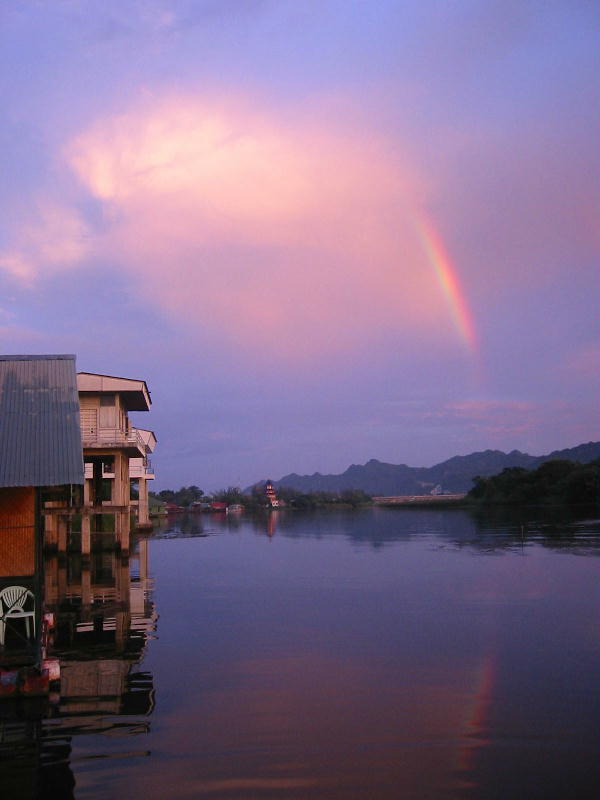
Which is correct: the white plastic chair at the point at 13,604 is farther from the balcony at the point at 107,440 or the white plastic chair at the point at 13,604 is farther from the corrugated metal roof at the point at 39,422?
the balcony at the point at 107,440

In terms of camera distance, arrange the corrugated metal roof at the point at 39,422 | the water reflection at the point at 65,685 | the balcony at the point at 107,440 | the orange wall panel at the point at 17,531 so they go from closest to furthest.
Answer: the water reflection at the point at 65,685 < the corrugated metal roof at the point at 39,422 < the orange wall panel at the point at 17,531 < the balcony at the point at 107,440

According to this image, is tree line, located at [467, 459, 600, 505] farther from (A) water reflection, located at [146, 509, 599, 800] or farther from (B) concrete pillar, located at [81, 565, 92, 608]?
(B) concrete pillar, located at [81, 565, 92, 608]

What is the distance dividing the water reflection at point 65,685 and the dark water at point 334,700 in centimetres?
5

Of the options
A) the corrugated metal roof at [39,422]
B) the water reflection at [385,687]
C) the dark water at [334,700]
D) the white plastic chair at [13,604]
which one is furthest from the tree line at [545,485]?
the white plastic chair at [13,604]

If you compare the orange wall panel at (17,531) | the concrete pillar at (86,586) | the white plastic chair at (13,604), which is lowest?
the concrete pillar at (86,586)

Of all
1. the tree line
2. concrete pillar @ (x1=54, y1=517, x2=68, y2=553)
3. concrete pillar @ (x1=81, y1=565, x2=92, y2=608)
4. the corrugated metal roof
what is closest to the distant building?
the tree line

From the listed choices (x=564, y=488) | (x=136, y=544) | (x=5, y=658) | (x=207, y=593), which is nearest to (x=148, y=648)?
(x=5, y=658)

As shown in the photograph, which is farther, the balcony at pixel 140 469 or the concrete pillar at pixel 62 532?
the balcony at pixel 140 469

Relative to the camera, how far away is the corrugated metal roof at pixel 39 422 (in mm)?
13312

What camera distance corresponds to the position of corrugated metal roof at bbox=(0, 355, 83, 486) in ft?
43.7

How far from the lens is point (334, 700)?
1218 centimetres

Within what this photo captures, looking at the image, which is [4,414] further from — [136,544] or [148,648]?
[136,544]

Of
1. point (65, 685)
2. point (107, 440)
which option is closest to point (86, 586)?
point (107, 440)

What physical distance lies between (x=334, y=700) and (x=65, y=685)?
4.77m
